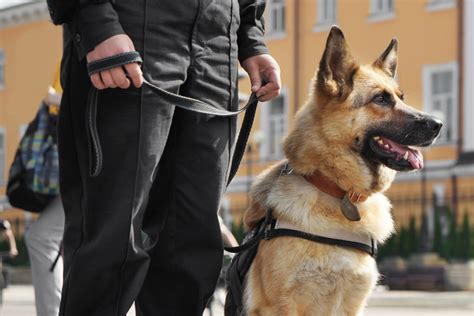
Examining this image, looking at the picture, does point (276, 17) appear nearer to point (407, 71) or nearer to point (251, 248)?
point (407, 71)

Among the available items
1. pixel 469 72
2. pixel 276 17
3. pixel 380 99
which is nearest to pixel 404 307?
pixel 380 99

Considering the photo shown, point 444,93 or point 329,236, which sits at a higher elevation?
point 329,236

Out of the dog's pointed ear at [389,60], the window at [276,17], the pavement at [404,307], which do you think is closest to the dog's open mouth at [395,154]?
the dog's pointed ear at [389,60]

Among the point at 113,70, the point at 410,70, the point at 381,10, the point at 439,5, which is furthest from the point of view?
the point at 381,10

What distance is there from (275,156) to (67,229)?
25.8 meters

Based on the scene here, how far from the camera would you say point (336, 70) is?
186 inches

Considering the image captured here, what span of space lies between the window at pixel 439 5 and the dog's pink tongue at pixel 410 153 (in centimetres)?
2236

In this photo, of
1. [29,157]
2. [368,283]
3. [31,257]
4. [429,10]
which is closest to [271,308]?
[368,283]

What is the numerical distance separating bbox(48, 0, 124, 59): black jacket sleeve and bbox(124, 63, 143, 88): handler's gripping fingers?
0.40 feet

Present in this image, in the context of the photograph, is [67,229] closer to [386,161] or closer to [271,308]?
[271,308]

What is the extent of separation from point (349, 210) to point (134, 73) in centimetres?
146

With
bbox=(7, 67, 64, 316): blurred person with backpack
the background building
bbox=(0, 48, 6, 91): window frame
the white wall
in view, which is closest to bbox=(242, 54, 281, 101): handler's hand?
bbox=(7, 67, 64, 316): blurred person with backpack

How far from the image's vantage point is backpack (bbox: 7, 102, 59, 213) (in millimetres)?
6055

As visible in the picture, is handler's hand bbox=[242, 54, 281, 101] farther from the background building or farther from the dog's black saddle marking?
the background building
